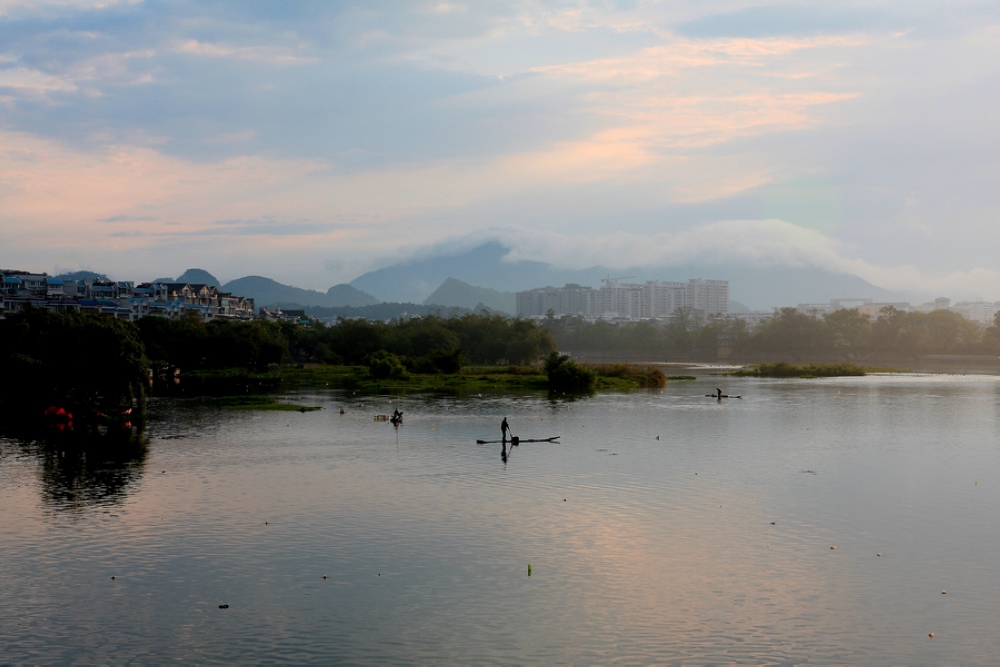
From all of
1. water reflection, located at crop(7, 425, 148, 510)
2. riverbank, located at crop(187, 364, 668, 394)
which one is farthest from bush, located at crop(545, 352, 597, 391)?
water reflection, located at crop(7, 425, 148, 510)

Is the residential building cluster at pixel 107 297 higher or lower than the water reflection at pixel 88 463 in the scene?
higher

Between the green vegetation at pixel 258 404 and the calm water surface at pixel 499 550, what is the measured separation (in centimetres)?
1351

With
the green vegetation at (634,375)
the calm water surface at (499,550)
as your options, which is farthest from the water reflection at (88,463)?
the green vegetation at (634,375)

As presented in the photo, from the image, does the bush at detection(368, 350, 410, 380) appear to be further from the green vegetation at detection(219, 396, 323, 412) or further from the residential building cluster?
the residential building cluster

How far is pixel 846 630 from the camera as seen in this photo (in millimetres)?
17203

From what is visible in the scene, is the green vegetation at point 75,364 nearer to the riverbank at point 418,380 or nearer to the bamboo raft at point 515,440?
the bamboo raft at point 515,440

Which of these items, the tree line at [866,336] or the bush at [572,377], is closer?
the bush at [572,377]

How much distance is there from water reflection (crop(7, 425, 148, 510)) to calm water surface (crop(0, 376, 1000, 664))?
0.19 meters

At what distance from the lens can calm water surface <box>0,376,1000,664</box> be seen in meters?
16.6

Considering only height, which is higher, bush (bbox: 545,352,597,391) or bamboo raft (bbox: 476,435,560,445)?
bush (bbox: 545,352,597,391)

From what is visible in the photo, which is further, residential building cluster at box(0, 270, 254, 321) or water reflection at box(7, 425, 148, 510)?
residential building cluster at box(0, 270, 254, 321)

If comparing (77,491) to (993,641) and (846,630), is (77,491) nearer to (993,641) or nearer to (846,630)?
(846,630)

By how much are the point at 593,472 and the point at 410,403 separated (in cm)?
3064

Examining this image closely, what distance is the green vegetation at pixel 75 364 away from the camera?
4478 cm
